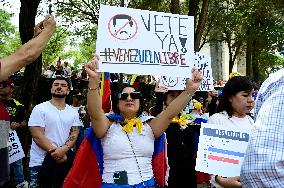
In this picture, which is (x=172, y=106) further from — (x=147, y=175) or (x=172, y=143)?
(x=172, y=143)

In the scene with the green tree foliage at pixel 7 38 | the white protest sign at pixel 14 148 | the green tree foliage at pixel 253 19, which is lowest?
the white protest sign at pixel 14 148

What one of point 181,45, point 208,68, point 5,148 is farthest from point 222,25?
point 5,148

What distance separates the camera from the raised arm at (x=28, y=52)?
95.2 inches

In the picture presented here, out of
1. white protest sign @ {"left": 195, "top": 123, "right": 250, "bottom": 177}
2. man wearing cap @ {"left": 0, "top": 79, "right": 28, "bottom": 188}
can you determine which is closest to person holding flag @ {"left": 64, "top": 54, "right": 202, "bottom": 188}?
white protest sign @ {"left": 195, "top": 123, "right": 250, "bottom": 177}

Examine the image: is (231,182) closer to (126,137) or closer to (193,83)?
(126,137)

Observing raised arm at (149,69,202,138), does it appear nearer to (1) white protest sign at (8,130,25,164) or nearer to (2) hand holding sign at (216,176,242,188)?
(2) hand holding sign at (216,176,242,188)

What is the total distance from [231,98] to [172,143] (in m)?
1.45

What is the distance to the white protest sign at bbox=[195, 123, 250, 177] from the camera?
279 cm

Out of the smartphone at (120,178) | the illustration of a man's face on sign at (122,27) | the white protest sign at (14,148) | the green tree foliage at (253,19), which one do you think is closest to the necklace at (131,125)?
the smartphone at (120,178)

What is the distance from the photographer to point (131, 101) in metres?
4.15

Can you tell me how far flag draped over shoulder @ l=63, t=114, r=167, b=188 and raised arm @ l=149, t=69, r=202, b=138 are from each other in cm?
24

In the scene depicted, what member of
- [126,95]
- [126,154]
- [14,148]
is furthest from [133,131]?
[14,148]

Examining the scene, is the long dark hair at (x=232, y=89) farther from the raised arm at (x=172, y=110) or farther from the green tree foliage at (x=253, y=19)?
the green tree foliage at (x=253, y=19)

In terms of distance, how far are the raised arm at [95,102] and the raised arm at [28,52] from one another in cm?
83
